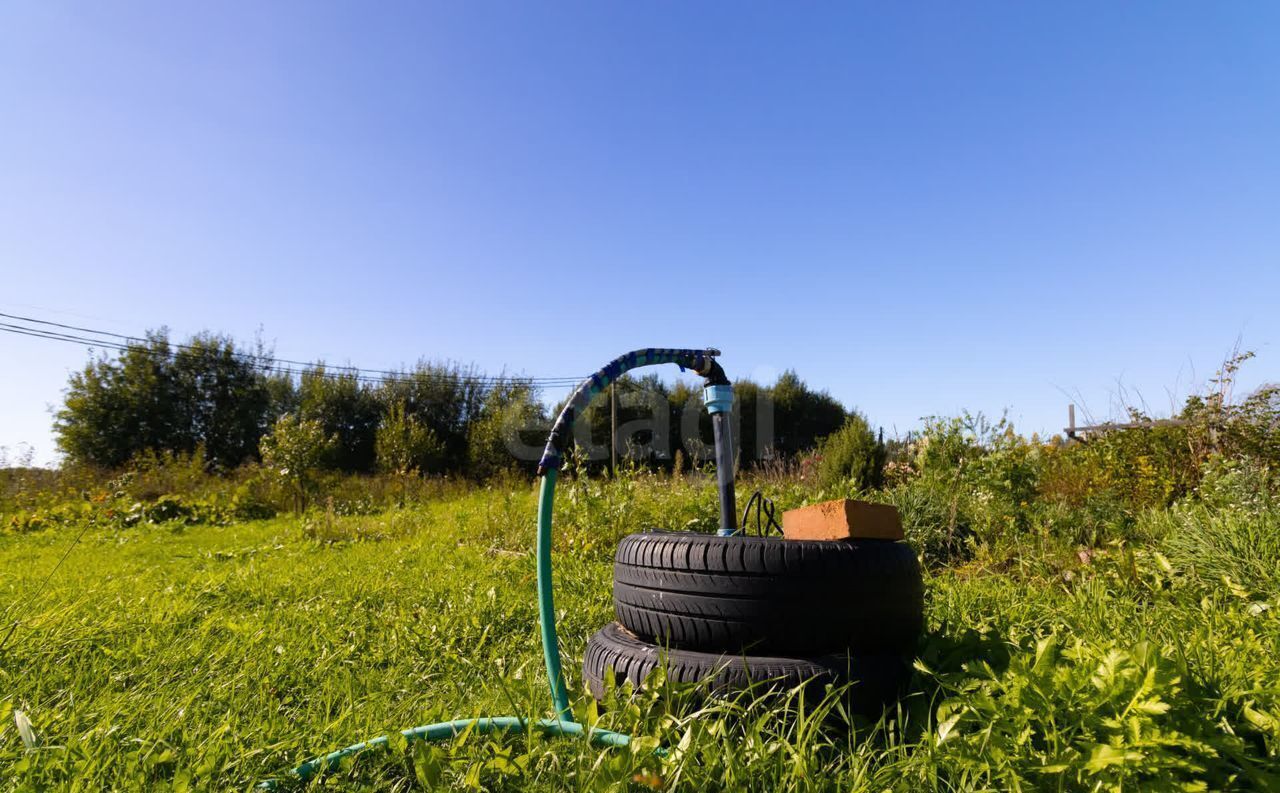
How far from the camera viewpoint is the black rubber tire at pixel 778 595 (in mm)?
1869

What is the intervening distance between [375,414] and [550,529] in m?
21.8

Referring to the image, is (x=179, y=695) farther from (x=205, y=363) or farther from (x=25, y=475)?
(x=205, y=363)

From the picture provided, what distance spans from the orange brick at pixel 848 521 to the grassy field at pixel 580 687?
394 mm

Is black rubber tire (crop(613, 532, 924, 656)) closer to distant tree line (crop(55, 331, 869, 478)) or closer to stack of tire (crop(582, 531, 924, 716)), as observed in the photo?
stack of tire (crop(582, 531, 924, 716))

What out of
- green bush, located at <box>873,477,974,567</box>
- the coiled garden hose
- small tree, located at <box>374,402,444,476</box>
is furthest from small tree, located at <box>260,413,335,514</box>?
the coiled garden hose

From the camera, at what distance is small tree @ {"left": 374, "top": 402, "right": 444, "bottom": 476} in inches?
663

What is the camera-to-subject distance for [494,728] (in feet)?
5.60

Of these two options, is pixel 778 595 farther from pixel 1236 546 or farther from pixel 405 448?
pixel 405 448

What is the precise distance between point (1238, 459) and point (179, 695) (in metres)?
8.32

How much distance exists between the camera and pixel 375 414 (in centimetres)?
2216

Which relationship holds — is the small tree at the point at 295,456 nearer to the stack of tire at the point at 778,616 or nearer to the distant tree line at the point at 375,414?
the distant tree line at the point at 375,414

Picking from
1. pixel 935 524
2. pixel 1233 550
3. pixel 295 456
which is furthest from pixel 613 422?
pixel 1233 550

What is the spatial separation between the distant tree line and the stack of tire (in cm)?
1553

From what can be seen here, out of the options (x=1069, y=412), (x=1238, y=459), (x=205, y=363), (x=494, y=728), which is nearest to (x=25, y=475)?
(x=205, y=363)
